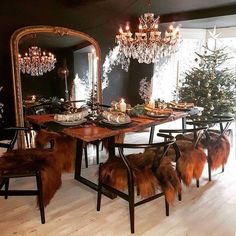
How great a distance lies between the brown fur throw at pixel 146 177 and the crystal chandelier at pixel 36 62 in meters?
2.25

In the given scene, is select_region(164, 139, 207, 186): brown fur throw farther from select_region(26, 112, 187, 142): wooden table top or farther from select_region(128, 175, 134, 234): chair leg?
select_region(128, 175, 134, 234): chair leg

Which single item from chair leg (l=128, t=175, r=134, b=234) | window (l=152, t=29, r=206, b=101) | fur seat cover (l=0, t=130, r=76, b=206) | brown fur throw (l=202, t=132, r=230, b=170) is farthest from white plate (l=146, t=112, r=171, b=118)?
window (l=152, t=29, r=206, b=101)

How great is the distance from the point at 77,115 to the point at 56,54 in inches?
72.6

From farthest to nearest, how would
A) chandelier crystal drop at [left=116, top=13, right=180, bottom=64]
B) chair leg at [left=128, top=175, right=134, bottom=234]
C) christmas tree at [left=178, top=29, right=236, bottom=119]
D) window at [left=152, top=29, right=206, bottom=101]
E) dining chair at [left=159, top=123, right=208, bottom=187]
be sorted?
1. window at [left=152, top=29, right=206, bottom=101]
2. christmas tree at [left=178, top=29, right=236, bottom=119]
3. chandelier crystal drop at [left=116, top=13, right=180, bottom=64]
4. dining chair at [left=159, top=123, right=208, bottom=187]
5. chair leg at [left=128, top=175, right=134, bottom=234]

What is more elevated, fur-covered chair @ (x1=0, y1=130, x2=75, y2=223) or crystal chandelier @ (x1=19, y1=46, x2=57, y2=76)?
crystal chandelier @ (x1=19, y1=46, x2=57, y2=76)

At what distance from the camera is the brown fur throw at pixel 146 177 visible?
2219 mm

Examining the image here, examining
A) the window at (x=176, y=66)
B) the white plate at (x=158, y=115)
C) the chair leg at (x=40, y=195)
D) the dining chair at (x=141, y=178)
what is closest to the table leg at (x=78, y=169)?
the dining chair at (x=141, y=178)

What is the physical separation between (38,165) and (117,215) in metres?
0.86

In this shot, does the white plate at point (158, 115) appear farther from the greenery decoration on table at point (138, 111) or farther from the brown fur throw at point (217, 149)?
the brown fur throw at point (217, 149)

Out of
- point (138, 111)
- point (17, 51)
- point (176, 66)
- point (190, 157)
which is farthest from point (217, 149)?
point (176, 66)

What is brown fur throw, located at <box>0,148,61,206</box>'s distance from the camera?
229 cm

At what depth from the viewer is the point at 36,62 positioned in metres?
4.00

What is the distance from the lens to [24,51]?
12.7 ft

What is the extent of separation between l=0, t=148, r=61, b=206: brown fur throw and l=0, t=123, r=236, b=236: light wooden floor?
0.24 m
